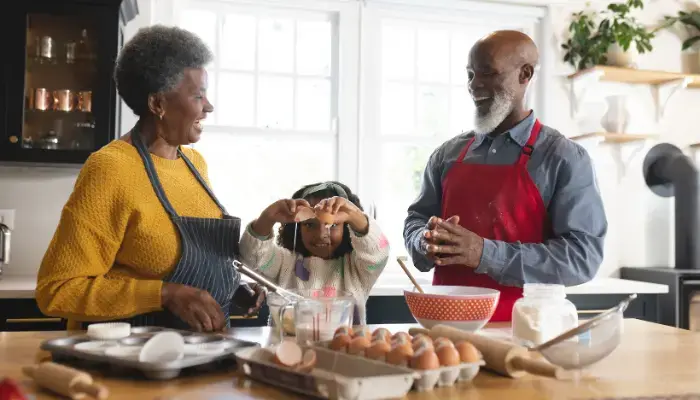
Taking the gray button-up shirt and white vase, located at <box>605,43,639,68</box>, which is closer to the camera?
the gray button-up shirt

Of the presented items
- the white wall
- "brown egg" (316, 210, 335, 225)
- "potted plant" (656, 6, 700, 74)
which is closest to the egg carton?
"brown egg" (316, 210, 335, 225)

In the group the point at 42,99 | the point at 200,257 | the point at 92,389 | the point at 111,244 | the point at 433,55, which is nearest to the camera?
the point at 92,389

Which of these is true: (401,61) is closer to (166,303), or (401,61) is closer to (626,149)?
(626,149)

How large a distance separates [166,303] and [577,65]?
10.7ft

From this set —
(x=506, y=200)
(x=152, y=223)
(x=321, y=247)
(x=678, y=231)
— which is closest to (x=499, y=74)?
(x=506, y=200)

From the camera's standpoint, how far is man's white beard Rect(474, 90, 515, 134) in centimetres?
217

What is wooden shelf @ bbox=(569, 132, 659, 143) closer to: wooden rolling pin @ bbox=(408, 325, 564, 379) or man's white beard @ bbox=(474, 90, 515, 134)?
man's white beard @ bbox=(474, 90, 515, 134)

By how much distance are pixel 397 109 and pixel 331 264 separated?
2.11 metres

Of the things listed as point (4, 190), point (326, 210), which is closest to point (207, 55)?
point (326, 210)

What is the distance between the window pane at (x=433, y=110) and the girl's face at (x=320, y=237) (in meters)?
2.11

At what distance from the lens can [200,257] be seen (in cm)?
174

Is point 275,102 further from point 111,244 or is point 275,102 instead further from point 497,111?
point 111,244

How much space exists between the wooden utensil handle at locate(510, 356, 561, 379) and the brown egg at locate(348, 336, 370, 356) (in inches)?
9.9

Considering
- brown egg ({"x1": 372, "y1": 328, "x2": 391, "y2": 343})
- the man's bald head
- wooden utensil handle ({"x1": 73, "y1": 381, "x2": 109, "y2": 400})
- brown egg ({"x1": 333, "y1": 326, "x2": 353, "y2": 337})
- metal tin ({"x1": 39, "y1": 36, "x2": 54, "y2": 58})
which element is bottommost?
wooden utensil handle ({"x1": 73, "y1": 381, "x2": 109, "y2": 400})
